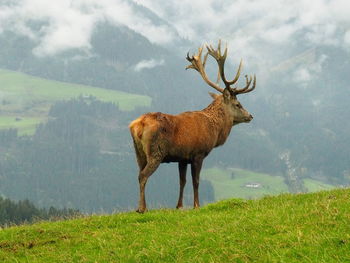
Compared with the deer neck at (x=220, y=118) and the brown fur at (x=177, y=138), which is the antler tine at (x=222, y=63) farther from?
the brown fur at (x=177, y=138)

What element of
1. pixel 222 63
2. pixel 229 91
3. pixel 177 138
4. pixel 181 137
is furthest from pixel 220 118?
pixel 177 138

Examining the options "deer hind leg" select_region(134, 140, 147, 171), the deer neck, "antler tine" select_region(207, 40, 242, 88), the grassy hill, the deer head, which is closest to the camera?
the grassy hill

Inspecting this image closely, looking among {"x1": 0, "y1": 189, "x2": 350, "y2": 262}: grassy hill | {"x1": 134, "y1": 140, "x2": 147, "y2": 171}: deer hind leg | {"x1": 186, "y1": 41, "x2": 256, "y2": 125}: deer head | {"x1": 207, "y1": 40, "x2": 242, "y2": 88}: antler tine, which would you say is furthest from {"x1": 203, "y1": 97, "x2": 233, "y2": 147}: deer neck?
{"x1": 0, "y1": 189, "x2": 350, "y2": 262}: grassy hill

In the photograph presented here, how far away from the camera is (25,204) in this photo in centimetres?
14525

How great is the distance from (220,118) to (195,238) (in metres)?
10.5

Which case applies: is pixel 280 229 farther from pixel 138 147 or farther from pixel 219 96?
pixel 219 96

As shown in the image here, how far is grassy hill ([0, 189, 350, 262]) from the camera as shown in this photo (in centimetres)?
804

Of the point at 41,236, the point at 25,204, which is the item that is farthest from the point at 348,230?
the point at 25,204

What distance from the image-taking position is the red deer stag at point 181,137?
51.2ft

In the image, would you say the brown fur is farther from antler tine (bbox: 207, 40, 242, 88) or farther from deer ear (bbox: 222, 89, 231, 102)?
antler tine (bbox: 207, 40, 242, 88)

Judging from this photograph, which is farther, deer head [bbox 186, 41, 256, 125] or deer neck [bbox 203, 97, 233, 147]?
deer head [bbox 186, 41, 256, 125]

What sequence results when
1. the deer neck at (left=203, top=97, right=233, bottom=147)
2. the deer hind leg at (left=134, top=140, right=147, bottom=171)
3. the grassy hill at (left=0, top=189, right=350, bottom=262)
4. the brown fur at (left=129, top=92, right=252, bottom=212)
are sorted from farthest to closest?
1. the deer neck at (left=203, top=97, right=233, bottom=147)
2. the deer hind leg at (left=134, top=140, right=147, bottom=171)
3. the brown fur at (left=129, top=92, right=252, bottom=212)
4. the grassy hill at (left=0, top=189, right=350, bottom=262)

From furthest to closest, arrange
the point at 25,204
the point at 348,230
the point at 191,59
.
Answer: the point at 25,204 → the point at 191,59 → the point at 348,230

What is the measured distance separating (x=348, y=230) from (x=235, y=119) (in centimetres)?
1278
